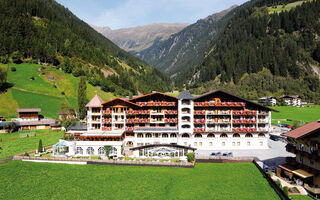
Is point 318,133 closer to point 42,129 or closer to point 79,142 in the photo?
point 79,142

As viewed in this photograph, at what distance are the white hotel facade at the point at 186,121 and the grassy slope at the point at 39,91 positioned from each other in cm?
4826

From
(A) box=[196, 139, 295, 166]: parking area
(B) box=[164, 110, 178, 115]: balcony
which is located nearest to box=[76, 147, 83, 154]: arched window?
(B) box=[164, 110, 178, 115]: balcony

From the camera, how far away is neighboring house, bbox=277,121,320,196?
33750 millimetres

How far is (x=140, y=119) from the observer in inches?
2488

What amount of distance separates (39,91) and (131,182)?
98485 millimetres

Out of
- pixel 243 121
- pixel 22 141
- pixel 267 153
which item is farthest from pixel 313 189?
pixel 22 141

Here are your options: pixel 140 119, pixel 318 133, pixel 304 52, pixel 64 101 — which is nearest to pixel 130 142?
pixel 140 119

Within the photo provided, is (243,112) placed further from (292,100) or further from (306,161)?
(292,100)

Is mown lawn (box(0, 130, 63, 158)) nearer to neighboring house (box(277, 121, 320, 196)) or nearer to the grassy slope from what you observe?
the grassy slope

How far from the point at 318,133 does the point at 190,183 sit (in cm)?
2158

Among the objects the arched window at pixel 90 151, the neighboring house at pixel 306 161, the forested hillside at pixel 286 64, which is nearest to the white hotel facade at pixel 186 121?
the arched window at pixel 90 151

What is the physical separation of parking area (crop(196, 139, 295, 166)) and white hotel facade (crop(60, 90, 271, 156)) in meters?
2.59

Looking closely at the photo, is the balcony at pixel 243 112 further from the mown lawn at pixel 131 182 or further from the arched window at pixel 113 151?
the arched window at pixel 113 151

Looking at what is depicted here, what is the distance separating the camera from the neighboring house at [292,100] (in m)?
147
